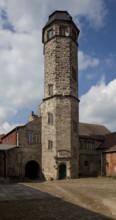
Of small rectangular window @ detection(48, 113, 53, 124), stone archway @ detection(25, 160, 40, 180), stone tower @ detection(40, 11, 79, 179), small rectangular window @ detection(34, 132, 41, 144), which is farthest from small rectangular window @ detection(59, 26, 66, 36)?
stone archway @ detection(25, 160, 40, 180)

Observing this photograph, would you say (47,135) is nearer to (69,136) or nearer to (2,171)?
(69,136)

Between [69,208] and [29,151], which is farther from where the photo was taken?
[29,151]

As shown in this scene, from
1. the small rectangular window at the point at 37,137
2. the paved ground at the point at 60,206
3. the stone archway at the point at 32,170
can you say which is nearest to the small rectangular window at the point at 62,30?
the small rectangular window at the point at 37,137

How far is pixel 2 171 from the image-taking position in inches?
1452

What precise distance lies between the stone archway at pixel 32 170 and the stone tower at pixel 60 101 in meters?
1.67

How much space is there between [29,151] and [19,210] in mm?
22581

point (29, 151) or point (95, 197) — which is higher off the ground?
point (29, 151)

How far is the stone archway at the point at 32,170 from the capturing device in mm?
39681

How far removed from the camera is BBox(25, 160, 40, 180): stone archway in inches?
1562

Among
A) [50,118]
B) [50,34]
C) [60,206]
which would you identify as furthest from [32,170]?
Answer: [60,206]

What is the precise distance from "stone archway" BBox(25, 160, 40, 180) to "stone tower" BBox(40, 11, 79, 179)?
167 cm

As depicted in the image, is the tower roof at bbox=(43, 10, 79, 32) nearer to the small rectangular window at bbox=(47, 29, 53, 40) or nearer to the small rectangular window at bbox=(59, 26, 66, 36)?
the small rectangular window at bbox=(47, 29, 53, 40)

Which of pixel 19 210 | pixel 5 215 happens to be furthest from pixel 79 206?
pixel 5 215

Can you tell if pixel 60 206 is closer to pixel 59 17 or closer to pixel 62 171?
pixel 62 171
